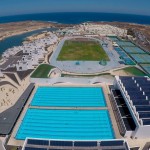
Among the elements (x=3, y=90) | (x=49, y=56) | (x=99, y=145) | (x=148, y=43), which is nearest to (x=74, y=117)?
(x=99, y=145)

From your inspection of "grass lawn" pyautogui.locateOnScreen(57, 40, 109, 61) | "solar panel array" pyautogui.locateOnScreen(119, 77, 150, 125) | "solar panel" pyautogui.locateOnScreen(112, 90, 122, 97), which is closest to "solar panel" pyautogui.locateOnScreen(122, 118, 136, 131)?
"solar panel array" pyautogui.locateOnScreen(119, 77, 150, 125)

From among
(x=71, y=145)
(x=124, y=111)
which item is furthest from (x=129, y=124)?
(x=71, y=145)

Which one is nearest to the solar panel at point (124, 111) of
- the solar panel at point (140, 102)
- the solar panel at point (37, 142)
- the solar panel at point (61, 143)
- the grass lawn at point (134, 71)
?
the solar panel at point (140, 102)

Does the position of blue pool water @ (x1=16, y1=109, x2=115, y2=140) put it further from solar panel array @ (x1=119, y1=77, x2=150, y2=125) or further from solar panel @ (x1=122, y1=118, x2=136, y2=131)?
solar panel array @ (x1=119, y1=77, x2=150, y2=125)

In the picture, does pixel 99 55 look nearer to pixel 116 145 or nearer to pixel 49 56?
pixel 49 56

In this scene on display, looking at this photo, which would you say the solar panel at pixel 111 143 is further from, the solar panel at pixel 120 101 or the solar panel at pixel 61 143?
the solar panel at pixel 120 101
